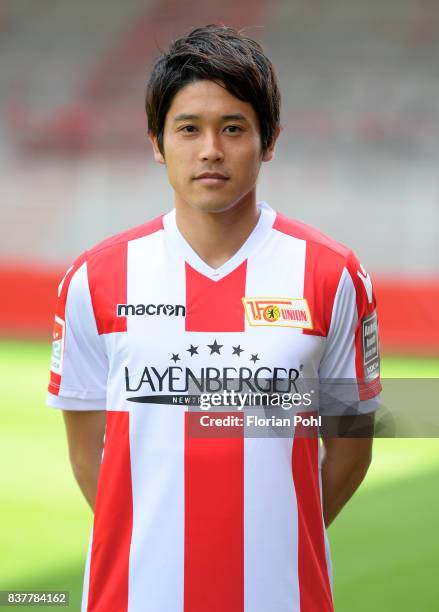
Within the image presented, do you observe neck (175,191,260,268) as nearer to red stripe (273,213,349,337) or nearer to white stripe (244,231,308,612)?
red stripe (273,213,349,337)

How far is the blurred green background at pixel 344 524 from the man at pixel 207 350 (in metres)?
1.47

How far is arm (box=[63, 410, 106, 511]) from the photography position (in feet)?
5.13

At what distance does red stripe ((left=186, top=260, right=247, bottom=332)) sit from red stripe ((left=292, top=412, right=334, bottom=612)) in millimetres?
190

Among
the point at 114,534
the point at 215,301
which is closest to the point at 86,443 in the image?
the point at 114,534

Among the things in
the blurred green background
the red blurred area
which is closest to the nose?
the blurred green background

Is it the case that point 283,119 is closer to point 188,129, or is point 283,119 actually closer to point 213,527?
point 188,129

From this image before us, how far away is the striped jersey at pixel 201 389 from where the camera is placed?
4.39ft

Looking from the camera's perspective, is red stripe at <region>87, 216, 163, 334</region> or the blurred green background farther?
the blurred green background

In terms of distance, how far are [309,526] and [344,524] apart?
215cm

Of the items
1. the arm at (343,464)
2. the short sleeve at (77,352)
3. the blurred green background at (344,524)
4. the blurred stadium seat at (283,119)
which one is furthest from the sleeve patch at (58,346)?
the blurred stadium seat at (283,119)

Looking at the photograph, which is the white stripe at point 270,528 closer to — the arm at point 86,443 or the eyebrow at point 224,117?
the arm at point 86,443

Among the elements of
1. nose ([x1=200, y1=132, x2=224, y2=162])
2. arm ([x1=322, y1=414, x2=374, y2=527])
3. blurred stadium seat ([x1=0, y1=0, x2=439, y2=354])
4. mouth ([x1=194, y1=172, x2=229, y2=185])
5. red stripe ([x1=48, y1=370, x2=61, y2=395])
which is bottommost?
arm ([x1=322, y1=414, x2=374, y2=527])

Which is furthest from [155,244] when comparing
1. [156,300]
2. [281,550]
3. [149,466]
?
[281,550]

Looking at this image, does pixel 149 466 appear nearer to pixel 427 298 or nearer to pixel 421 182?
pixel 427 298
